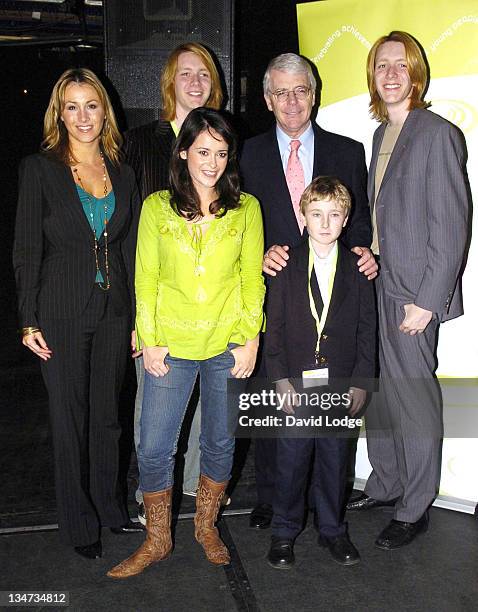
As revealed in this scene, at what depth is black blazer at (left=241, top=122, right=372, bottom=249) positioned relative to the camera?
2.57 metres

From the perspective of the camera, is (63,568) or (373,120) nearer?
(63,568)

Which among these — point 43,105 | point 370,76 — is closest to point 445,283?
point 370,76

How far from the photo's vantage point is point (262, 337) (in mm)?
2605

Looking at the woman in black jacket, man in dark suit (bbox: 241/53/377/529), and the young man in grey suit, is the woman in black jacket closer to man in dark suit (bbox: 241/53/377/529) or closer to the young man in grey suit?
man in dark suit (bbox: 241/53/377/529)

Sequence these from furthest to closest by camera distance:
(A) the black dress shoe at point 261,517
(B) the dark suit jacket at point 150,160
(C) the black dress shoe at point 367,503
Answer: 1. (C) the black dress shoe at point 367,503
2. (A) the black dress shoe at point 261,517
3. (B) the dark suit jacket at point 150,160

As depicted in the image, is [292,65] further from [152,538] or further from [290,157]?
[152,538]

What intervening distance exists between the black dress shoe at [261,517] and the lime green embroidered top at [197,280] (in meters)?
0.86

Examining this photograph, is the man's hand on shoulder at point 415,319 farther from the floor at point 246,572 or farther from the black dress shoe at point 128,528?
the black dress shoe at point 128,528

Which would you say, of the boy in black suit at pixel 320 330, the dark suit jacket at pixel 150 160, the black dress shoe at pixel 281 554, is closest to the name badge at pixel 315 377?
the boy in black suit at pixel 320 330

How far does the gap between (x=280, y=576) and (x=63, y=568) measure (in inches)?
30.2

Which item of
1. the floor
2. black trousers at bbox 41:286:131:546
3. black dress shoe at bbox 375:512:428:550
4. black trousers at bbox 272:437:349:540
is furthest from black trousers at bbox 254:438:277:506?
black trousers at bbox 41:286:131:546

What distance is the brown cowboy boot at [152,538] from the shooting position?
237 centimetres

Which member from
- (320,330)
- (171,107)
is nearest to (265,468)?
(320,330)

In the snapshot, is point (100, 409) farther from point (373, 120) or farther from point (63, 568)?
point (373, 120)
